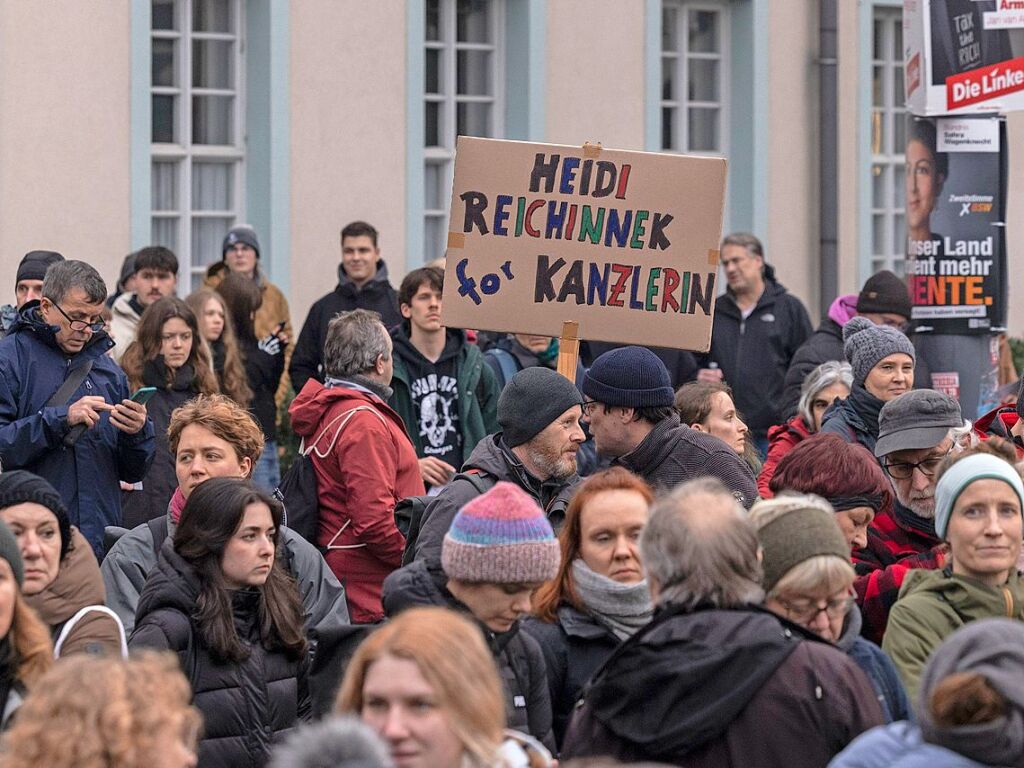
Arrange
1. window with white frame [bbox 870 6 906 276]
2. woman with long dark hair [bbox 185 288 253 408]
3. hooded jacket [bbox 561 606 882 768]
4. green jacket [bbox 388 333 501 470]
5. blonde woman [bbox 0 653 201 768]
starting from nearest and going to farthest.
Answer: blonde woman [bbox 0 653 201 768] → hooded jacket [bbox 561 606 882 768] → green jacket [bbox 388 333 501 470] → woman with long dark hair [bbox 185 288 253 408] → window with white frame [bbox 870 6 906 276]

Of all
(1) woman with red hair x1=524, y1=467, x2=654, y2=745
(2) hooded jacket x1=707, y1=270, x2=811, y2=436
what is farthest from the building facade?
(1) woman with red hair x1=524, y1=467, x2=654, y2=745

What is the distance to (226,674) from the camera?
564 centimetres

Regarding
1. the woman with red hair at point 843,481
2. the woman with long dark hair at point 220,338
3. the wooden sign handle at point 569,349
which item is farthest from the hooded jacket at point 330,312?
the woman with red hair at point 843,481

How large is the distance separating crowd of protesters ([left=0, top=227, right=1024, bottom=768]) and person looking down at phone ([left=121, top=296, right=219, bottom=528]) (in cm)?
1

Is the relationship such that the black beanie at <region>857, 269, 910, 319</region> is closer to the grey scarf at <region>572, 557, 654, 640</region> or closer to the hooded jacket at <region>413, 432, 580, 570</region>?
the hooded jacket at <region>413, 432, 580, 570</region>

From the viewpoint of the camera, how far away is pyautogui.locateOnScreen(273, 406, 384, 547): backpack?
25.5 feet

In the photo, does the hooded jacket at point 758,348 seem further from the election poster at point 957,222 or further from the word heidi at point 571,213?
the word heidi at point 571,213

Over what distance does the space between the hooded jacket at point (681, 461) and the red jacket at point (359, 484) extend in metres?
1.33

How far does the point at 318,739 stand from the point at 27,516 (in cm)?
255

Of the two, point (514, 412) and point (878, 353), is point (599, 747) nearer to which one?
point (514, 412)

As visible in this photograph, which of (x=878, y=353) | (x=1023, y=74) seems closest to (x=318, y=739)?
(x=878, y=353)

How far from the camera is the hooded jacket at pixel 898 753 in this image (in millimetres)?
3719

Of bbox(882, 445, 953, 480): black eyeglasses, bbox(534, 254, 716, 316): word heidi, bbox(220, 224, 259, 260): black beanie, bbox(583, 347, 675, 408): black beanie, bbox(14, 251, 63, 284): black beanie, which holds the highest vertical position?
bbox(220, 224, 259, 260): black beanie

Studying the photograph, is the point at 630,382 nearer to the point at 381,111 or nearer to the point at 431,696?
the point at 431,696
